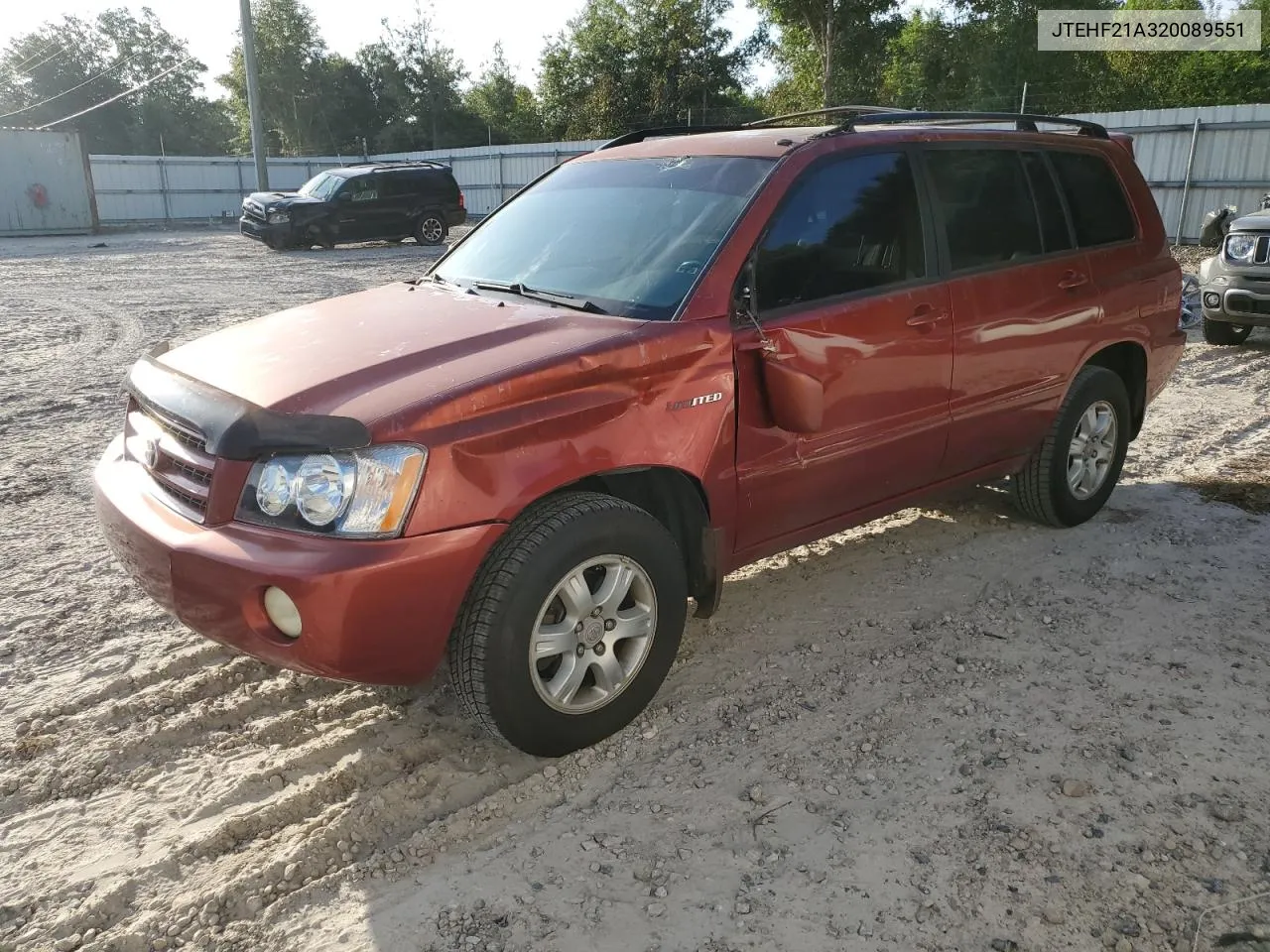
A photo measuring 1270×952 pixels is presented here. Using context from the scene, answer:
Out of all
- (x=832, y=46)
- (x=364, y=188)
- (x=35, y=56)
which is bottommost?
(x=364, y=188)

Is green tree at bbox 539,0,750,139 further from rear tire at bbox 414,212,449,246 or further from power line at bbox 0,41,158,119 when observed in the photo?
power line at bbox 0,41,158,119

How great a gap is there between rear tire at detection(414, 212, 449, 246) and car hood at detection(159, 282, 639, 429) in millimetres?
18944

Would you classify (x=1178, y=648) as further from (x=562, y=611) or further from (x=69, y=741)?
(x=69, y=741)

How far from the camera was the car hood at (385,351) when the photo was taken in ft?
9.05

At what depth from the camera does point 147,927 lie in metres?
2.41

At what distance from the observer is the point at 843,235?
12.0 ft

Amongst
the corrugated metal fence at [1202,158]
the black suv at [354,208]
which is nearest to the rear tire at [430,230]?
the black suv at [354,208]

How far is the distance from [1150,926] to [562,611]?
1.72 m

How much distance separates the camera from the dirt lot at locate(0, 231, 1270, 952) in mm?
2439

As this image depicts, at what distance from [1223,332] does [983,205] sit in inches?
274

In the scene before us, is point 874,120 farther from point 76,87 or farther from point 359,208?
point 76,87

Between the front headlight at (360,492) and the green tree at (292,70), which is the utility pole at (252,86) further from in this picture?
the green tree at (292,70)

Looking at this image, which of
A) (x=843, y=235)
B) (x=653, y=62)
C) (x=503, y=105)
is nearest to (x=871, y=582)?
(x=843, y=235)

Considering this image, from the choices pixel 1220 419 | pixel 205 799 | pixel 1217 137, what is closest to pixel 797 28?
pixel 1217 137
